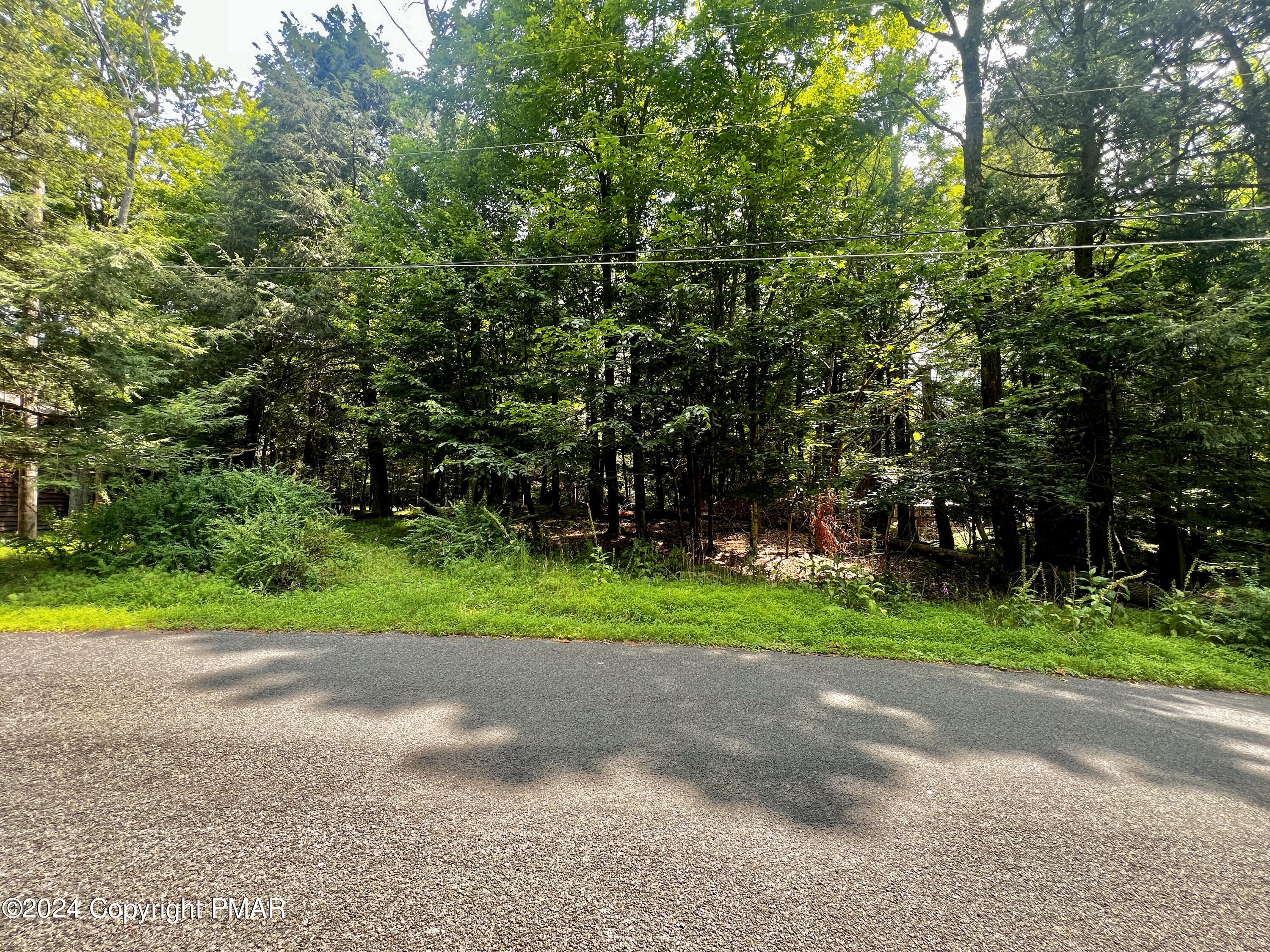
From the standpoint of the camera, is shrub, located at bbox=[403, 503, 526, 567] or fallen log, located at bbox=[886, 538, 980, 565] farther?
fallen log, located at bbox=[886, 538, 980, 565]

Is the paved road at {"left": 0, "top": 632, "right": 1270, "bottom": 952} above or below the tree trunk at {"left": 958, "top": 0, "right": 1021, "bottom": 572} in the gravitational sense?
below

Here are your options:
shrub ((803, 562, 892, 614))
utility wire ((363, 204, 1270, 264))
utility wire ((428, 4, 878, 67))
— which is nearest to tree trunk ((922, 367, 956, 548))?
shrub ((803, 562, 892, 614))

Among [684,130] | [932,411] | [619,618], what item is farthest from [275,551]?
[932,411]

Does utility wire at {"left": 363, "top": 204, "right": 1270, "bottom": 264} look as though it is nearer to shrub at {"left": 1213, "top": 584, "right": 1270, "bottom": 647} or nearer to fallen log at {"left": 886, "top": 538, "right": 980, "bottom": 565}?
shrub at {"left": 1213, "top": 584, "right": 1270, "bottom": 647}

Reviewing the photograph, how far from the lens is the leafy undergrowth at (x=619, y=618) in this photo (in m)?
4.04

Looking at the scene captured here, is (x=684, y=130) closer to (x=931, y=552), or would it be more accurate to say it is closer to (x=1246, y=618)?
(x=931, y=552)

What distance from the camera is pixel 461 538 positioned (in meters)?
7.68

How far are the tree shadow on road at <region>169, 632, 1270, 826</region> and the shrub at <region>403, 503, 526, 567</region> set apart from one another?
3235 mm

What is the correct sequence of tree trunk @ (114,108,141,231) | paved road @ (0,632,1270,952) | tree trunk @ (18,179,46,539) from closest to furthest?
paved road @ (0,632,1270,952), tree trunk @ (18,179,46,539), tree trunk @ (114,108,141,231)

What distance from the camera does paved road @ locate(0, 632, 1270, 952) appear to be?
145cm

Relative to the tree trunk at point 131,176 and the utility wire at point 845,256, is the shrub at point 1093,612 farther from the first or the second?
the tree trunk at point 131,176

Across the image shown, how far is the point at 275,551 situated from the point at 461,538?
2.54 meters

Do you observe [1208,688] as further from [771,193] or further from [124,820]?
[771,193]

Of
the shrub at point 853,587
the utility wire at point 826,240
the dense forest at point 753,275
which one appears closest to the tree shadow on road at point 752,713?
the shrub at point 853,587
